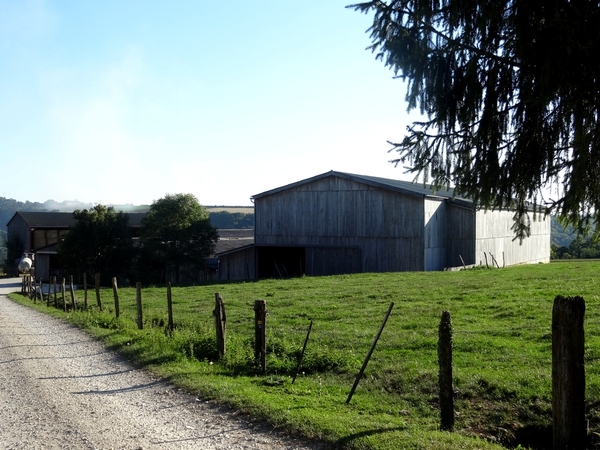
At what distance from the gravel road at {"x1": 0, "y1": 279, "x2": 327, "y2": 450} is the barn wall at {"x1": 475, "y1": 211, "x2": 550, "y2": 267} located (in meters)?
29.5

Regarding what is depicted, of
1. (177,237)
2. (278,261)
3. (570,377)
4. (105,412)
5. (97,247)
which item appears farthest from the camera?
(97,247)

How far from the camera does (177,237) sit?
48844 millimetres

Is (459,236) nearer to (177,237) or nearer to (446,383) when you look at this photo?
(177,237)

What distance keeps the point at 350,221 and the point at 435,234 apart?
5.30m

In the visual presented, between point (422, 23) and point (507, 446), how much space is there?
5001 millimetres

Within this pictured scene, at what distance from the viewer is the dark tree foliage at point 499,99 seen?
6859mm

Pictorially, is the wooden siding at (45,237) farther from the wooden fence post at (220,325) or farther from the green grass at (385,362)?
the wooden fence post at (220,325)

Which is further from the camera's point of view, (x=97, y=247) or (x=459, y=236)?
(x=97, y=247)

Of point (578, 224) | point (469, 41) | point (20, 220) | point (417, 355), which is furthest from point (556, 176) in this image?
point (20, 220)

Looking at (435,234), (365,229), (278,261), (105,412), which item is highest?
(365,229)

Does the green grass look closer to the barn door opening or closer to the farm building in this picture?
the barn door opening

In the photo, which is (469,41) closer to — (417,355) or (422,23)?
(422,23)

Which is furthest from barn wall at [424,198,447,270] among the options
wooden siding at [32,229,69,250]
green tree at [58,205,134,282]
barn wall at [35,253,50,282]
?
wooden siding at [32,229,69,250]

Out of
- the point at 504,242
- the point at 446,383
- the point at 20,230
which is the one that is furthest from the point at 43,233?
the point at 446,383
